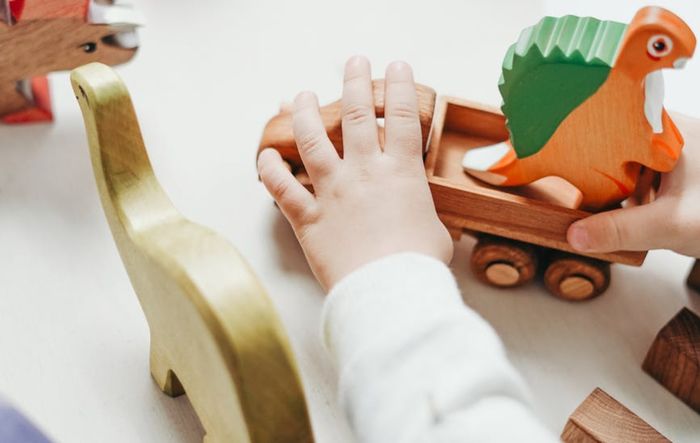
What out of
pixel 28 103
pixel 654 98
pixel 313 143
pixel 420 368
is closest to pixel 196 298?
pixel 420 368

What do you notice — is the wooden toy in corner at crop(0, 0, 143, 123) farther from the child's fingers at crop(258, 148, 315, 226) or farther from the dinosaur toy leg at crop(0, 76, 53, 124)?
the child's fingers at crop(258, 148, 315, 226)

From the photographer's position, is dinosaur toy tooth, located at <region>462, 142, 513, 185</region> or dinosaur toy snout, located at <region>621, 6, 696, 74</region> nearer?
dinosaur toy snout, located at <region>621, 6, 696, 74</region>

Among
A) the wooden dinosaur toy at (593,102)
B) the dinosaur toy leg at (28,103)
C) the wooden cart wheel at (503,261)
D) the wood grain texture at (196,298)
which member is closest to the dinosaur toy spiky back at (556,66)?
the wooden dinosaur toy at (593,102)

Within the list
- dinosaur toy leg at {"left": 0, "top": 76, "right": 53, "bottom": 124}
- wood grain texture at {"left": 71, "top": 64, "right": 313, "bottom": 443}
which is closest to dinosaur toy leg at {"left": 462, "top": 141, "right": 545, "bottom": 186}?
wood grain texture at {"left": 71, "top": 64, "right": 313, "bottom": 443}

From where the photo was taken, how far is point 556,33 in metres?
0.50

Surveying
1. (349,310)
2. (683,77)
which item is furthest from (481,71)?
(349,310)

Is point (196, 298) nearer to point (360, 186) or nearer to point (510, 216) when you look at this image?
point (360, 186)

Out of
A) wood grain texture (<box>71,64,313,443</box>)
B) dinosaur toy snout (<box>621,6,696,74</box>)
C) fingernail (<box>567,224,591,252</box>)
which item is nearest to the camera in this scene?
wood grain texture (<box>71,64,313,443</box>)

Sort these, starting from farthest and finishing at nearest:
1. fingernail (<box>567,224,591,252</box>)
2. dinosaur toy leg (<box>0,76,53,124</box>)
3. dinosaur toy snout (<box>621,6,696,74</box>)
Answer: dinosaur toy leg (<box>0,76,53,124</box>), fingernail (<box>567,224,591,252</box>), dinosaur toy snout (<box>621,6,696,74</box>)

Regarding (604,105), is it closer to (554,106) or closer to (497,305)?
(554,106)

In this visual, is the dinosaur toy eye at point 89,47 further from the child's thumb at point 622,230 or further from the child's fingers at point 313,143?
the child's thumb at point 622,230

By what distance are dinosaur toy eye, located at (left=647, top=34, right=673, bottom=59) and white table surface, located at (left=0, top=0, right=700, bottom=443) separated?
23cm

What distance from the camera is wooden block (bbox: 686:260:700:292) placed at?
0.61 meters

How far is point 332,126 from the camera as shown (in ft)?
1.86
